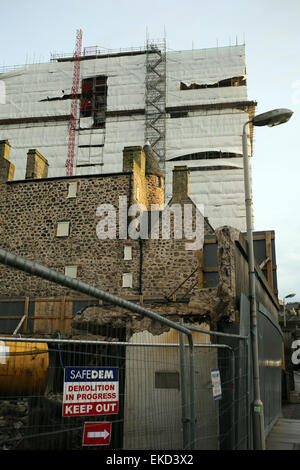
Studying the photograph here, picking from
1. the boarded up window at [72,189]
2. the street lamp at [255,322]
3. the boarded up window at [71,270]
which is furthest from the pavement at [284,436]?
the boarded up window at [72,189]

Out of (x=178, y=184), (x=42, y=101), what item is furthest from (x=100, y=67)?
(x=178, y=184)

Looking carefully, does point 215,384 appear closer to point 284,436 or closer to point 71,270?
point 284,436

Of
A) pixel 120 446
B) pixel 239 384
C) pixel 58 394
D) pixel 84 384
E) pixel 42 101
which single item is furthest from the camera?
pixel 42 101

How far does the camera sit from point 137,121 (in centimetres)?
5028

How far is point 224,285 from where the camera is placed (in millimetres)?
7777

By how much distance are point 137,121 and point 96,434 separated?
4912 cm

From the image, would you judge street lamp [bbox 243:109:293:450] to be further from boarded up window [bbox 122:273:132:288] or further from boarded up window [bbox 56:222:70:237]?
boarded up window [bbox 56:222:70:237]

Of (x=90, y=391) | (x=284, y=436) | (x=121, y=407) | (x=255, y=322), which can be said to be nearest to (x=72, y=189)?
(x=284, y=436)

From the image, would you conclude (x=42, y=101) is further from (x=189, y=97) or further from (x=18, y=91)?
(x=189, y=97)

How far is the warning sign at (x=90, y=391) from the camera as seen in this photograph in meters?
3.38

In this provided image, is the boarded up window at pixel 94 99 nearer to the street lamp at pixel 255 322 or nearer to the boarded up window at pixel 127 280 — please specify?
the boarded up window at pixel 127 280

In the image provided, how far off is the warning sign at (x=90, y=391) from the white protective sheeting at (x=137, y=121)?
42.9m

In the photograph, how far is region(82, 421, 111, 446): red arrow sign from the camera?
3417 millimetres

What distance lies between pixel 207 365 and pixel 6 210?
842 inches
